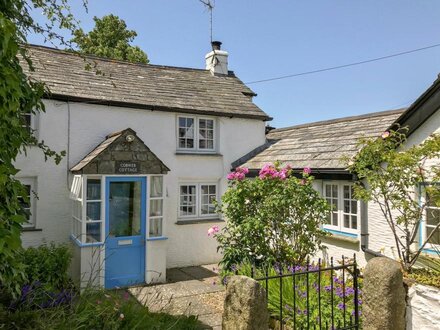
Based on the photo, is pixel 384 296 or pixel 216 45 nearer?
pixel 384 296

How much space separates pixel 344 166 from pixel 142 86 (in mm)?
7211

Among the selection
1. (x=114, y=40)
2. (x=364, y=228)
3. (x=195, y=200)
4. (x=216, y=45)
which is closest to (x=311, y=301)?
(x=364, y=228)

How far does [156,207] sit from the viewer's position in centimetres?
1006

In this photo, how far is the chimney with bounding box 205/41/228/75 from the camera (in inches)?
613

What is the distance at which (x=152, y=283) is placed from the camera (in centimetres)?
952

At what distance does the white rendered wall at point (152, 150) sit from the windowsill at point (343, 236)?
4.28 m

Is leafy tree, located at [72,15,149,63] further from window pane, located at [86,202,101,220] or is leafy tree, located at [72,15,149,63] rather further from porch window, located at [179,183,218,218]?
window pane, located at [86,202,101,220]

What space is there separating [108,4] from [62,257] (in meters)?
5.69

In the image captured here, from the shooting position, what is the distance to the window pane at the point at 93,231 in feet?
29.9

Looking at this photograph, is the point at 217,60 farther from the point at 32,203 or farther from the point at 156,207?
the point at 32,203

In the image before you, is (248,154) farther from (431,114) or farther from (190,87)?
(431,114)

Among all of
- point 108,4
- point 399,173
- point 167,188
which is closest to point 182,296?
point 167,188

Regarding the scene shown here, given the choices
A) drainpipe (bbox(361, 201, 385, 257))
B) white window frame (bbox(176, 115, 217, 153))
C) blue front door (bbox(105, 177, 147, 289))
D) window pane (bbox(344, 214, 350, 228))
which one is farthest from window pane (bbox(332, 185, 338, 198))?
blue front door (bbox(105, 177, 147, 289))

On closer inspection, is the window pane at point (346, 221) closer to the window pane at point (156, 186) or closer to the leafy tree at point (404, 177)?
the leafy tree at point (404, 177)
